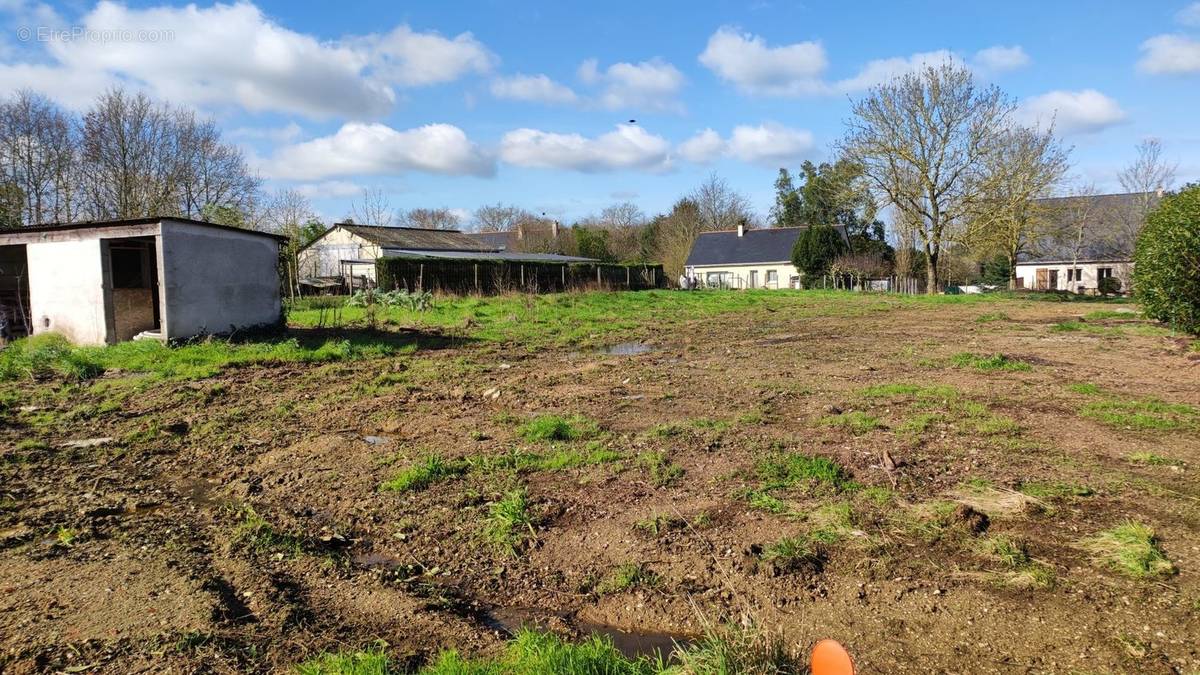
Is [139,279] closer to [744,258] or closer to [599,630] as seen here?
[599,630]

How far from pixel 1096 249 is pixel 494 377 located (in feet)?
165

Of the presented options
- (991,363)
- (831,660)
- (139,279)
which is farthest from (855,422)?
(139,279)

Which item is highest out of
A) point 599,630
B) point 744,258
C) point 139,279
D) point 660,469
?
point 744,258

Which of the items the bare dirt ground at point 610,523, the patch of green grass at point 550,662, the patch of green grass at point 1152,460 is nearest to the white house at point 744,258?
the bare dirt ground at point 610,523

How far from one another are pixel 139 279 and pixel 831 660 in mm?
16749

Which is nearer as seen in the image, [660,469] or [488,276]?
[660,469]

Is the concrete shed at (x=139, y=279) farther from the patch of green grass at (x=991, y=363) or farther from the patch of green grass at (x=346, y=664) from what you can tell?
the patch of green grass at (x=991, y=363)

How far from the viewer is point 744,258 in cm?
5209

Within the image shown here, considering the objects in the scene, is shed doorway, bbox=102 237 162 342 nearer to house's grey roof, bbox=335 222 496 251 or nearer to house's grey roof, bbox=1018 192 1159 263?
house's grey roof, bbox=335 222 496 251

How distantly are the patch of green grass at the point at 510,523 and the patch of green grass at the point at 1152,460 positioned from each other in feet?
15.6

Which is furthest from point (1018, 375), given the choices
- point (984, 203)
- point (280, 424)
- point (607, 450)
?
point (984, 203)

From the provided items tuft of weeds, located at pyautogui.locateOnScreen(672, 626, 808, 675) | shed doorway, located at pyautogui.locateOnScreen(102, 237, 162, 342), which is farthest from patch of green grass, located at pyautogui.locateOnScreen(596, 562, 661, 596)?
shed doorway, located at pyautogui.locateOnScreen(102, 237, 162, 342)

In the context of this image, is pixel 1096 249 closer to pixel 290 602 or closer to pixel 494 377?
pixel 494 377

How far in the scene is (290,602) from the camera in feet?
11.1
